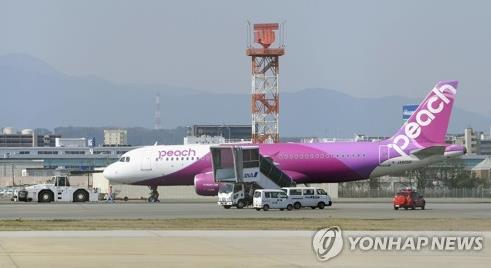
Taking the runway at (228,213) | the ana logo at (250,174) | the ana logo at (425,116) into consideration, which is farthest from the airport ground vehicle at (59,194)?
the ana logo at (425,116)

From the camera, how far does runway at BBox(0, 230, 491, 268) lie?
22719 millimetres

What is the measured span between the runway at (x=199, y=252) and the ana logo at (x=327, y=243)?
0.22 metres

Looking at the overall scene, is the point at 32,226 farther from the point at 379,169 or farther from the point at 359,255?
the point at 379,169

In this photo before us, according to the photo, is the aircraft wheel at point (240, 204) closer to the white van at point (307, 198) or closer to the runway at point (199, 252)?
the white van at point (307, 198)

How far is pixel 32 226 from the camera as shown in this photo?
37.5 metres

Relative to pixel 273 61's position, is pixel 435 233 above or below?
below

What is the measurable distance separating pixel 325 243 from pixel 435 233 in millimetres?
5513

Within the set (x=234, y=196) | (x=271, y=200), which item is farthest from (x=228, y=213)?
(x=234, y=196)

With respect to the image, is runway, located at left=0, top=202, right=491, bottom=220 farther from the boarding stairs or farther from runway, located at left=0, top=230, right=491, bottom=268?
runway, located at left=0, top=230, right=491, bottom=268

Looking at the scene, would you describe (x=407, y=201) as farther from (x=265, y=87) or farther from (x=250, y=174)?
(x=265, y=87)

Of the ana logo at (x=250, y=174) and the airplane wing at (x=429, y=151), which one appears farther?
the airplane wing at (x=429, y=151)

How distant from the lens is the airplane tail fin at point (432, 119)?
231ft

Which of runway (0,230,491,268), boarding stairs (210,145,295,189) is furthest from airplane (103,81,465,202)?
runway (0,230,491,268)

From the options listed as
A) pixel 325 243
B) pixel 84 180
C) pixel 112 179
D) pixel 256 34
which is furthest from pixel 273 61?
pixel 325 243
